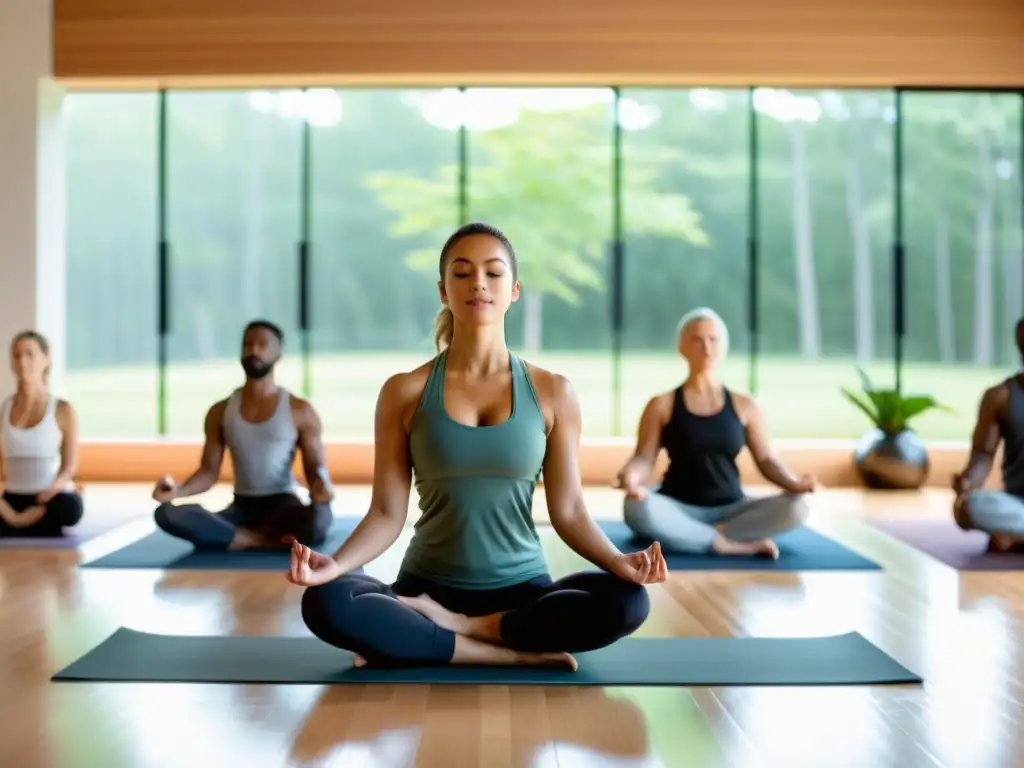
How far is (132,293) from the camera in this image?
326 inches

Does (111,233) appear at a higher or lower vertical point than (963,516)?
higher

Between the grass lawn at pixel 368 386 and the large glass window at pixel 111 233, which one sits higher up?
the large glass window at pixel 111 233

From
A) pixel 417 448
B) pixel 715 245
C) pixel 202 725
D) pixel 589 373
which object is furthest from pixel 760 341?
pixel 202 725

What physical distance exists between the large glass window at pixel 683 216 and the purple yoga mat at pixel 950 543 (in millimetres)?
A: 2633

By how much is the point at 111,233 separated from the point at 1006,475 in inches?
231

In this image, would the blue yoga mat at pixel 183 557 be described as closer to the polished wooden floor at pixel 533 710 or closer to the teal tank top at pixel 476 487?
the polished wooden floor at pixel 533 710

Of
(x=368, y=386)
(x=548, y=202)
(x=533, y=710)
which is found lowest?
(x=533, y=710)

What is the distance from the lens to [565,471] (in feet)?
10.2

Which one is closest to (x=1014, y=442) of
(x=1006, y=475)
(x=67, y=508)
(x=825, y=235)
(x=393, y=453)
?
(x=1006, y=475)

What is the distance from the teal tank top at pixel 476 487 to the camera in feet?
9.88

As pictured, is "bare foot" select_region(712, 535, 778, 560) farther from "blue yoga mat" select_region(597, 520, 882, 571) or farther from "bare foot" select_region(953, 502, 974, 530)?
"bare foot" select_region(953, 502, 974, 530)

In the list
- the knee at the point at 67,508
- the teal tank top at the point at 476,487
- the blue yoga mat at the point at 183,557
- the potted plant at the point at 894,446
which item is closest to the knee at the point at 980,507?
the potted plant at the point at 894,446

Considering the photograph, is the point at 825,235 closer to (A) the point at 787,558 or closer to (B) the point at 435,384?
(A) the point at 787,558

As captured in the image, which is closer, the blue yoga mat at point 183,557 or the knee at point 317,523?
the blue yoga mat at point 183,557
